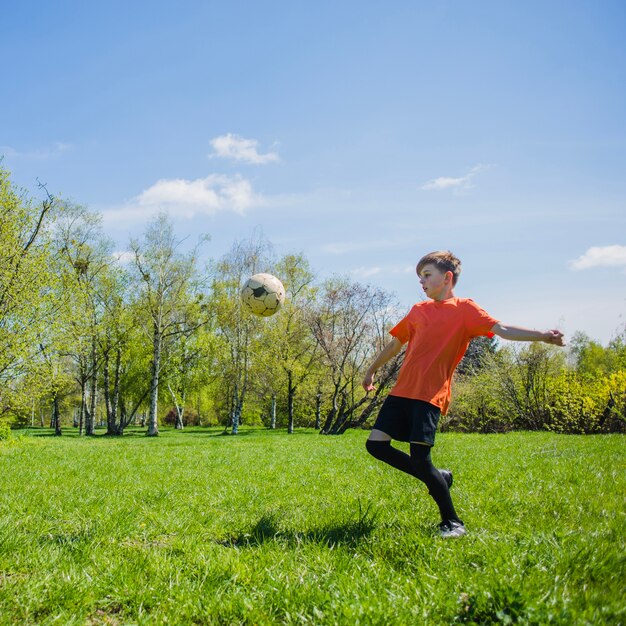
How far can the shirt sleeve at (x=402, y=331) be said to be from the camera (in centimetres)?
460

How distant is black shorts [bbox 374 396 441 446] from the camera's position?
396 cm

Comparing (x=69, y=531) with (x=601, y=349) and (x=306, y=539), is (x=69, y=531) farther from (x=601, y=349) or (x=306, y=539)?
(x=601, y=349)

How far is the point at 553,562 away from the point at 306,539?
→ 1728 mm

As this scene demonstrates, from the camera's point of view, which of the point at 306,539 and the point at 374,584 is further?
the point at 306,539

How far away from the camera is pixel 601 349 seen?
52125 mm

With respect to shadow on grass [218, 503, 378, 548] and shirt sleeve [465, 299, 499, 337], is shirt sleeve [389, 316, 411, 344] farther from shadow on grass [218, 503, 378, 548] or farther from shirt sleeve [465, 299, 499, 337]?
shadow on grass [218, 503, 378, 548]

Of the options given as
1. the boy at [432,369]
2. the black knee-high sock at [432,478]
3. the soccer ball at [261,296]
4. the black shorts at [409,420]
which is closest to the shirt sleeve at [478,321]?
the boy at [432,369]

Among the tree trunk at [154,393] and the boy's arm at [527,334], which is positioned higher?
the boy's arm at [527,334]

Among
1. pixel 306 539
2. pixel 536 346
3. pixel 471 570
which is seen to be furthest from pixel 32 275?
pixel 536 346

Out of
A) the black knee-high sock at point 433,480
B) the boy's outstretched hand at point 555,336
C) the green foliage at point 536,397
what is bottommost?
the green foliage at point 536,397

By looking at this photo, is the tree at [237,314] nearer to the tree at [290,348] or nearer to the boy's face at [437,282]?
the tree at [290,348]

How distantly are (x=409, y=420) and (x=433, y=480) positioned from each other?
1.73 ft

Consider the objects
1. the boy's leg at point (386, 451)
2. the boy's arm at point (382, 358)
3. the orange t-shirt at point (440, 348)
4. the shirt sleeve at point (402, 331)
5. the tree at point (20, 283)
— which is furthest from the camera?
the tree at point (20, 283)

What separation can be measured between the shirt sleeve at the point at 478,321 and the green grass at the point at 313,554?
1609 mm
